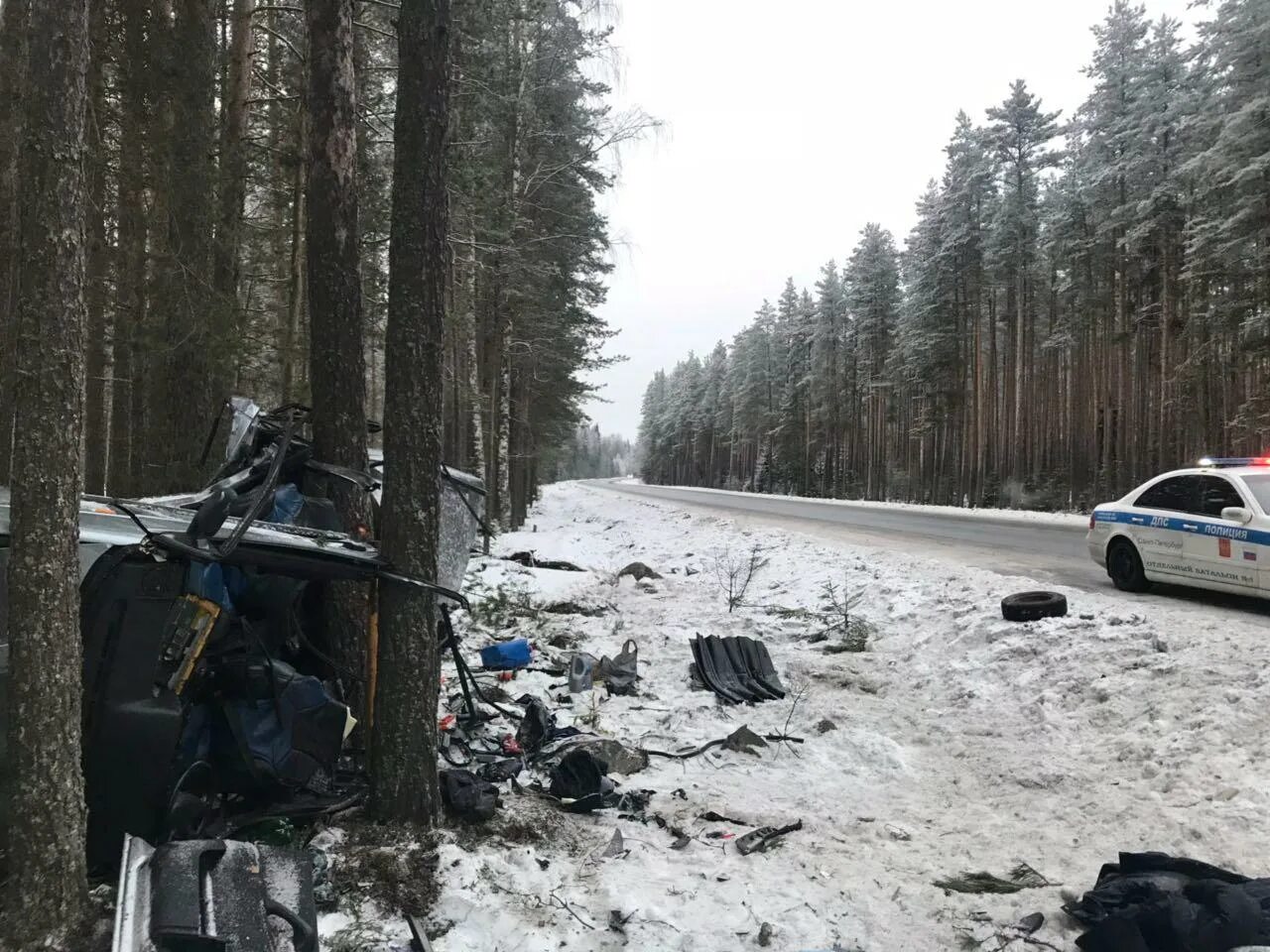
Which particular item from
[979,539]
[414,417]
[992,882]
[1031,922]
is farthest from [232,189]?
[979,539]

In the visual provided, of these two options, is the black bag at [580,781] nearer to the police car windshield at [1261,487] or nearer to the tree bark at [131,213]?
the tree bark at [131,213]

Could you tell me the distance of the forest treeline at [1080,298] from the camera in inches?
861

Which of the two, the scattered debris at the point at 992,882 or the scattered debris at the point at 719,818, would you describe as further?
the scattered debris at the point at 719,818

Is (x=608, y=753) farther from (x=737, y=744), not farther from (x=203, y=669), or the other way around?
(x=203, y=669)

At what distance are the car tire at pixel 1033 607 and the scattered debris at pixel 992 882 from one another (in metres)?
4.47

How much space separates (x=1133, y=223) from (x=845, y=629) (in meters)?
27.9

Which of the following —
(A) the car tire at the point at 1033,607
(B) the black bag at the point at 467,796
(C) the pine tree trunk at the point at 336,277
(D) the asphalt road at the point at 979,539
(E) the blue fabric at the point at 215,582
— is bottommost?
(B) the black bag at the point at 467,796

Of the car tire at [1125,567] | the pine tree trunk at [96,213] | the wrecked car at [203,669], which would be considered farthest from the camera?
the car tire at [1125,567]

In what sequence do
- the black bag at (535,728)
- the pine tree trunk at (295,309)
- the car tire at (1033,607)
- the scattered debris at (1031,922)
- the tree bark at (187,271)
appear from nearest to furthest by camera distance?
the scattered debris at (1031,922) → the black bag at (535,728) → the tree bark at (187,271) → the car tire at (1033,607) → the pine tree trunk at (295,309)

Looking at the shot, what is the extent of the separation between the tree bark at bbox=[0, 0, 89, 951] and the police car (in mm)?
10278

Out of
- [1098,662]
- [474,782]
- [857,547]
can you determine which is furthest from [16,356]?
[857,547]

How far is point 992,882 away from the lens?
3869 millimetres

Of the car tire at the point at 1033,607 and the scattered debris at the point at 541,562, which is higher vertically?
the car tire at the point at 1033,607

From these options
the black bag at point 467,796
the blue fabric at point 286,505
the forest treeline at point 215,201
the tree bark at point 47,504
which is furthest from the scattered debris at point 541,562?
the tree bark at point 47,504
